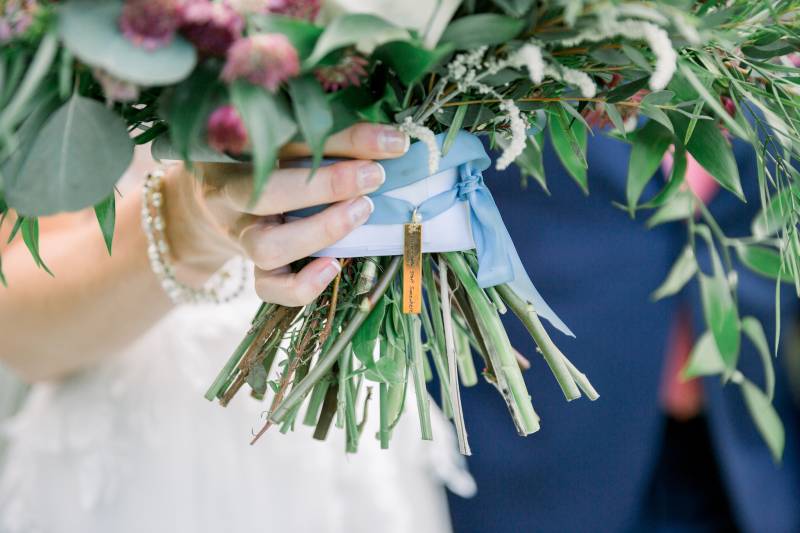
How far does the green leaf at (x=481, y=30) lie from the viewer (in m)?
0.30

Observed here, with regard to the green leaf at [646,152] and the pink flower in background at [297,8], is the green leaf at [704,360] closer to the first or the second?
the green leaf at [646,152]

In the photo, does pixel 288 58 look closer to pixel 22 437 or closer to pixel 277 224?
pixel 277 224

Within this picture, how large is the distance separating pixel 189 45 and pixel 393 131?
0.44 ft

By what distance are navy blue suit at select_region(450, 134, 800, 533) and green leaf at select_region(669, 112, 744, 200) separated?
0.47m

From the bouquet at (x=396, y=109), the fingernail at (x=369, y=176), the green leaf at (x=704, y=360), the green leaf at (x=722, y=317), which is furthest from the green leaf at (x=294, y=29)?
the green leaf at (x=704, y=360)

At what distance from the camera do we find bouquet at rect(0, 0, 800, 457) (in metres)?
0.26

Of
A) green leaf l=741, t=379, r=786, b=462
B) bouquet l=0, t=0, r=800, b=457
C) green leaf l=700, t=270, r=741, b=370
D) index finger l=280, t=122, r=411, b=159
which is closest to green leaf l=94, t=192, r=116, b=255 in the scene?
bouquet l=0, t=0, r=800, b=457

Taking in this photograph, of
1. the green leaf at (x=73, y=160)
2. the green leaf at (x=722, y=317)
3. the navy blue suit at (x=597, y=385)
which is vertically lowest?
the navy blue suit at (x=597, y=385)

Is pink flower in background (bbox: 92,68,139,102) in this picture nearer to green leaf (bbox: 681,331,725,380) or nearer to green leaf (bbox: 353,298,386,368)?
green leaf (bbox: 353,298,386,368)

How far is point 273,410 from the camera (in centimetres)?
45

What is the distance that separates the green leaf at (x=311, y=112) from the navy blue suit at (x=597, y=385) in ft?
2.11

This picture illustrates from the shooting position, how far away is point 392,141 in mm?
374

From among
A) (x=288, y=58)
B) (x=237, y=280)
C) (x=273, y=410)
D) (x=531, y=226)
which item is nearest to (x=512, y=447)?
(x=531, y=226)

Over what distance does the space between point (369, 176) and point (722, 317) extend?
16.0 inches
